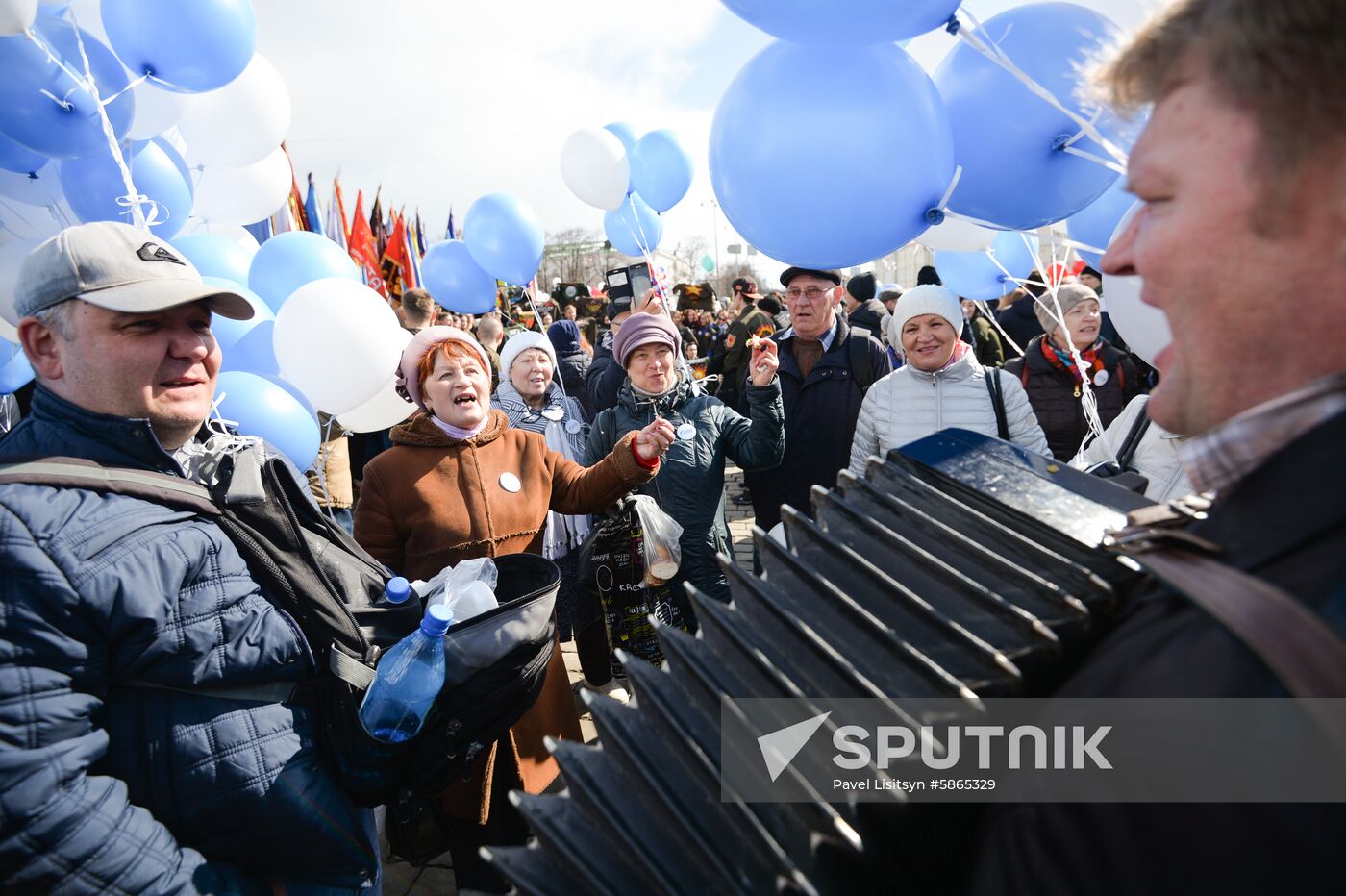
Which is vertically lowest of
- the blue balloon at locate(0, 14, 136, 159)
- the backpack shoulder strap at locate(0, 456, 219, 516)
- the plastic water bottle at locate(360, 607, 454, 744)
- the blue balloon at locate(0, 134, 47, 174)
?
the plastic water bottle at locate(360, 607, 454, 744)

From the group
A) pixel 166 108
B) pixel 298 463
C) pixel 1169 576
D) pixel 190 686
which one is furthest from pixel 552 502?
pixel 166 108

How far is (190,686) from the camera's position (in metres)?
1.29

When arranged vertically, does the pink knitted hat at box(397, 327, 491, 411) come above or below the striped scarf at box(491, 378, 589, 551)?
above

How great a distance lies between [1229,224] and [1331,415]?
23 centimetres

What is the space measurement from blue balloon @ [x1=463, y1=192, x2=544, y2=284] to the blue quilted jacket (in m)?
5.39

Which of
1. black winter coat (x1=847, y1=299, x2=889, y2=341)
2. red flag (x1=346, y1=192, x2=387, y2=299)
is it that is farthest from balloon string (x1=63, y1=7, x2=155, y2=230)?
red flag (x1=346, y1=192, x2=387, y2=299)

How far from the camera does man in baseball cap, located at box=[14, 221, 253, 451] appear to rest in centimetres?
140

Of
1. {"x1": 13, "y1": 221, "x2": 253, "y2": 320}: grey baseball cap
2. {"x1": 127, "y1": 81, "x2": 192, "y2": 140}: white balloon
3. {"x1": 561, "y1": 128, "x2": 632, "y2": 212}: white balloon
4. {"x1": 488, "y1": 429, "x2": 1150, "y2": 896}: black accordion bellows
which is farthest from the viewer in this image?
{"x1": 561, "y1": 128, "x2": 632, "y2": 212}: white balloon

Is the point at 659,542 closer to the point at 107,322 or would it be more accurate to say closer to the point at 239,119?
the point at 107,322

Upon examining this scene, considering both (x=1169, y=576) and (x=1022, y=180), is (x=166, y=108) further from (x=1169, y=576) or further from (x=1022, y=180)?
(x=1169, y=576)

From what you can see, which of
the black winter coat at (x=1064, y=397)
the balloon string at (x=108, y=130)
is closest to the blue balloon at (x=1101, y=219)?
the black winter coat at (x=1064, y=397)

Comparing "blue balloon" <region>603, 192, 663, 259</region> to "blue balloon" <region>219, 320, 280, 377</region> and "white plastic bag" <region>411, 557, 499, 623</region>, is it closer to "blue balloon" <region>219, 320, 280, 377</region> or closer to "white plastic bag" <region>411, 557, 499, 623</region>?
"blue balloon" <region>219, 320, 280, 377</region>

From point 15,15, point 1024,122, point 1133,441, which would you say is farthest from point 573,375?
point 1133,441

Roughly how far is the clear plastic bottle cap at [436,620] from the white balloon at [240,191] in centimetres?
463
